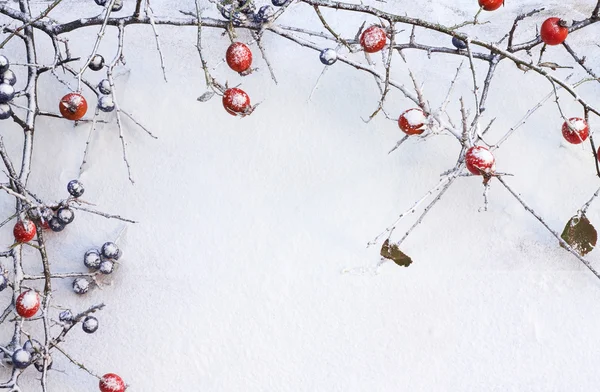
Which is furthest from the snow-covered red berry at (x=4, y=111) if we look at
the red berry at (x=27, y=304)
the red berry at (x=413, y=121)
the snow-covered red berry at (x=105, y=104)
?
the red berry at (x=413, y=121)

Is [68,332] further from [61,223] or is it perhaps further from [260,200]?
[260,200]

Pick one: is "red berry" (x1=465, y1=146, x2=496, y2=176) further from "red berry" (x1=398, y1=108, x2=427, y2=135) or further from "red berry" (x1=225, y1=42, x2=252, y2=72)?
"red berry" (x1=225, y1=42, x2=252, y2=72)

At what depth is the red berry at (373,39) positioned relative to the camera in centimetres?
79

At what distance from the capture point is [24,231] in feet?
2.74

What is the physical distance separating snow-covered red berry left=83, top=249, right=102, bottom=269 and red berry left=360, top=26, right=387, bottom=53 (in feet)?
1.36

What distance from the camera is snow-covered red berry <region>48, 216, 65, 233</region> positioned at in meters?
0.88

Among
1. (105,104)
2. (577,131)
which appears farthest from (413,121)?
(105,104)

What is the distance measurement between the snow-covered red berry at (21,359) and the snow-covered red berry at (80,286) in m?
0.10

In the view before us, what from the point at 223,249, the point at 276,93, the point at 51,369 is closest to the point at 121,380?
the point at 51,369

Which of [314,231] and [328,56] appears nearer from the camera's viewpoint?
[328,56]

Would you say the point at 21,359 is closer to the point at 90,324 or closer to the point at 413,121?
the point at 90,324

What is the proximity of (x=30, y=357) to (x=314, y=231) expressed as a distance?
14.5 inches

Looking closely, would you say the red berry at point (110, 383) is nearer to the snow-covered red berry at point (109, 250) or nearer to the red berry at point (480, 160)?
the snow-covered red berry at point (109, 250)

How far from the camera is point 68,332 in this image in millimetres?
893
